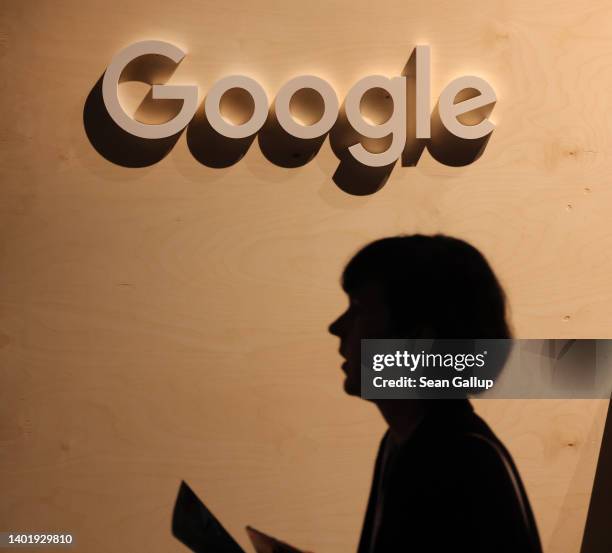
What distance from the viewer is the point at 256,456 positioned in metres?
1.46

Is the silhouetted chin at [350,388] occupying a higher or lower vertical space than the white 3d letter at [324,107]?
lower

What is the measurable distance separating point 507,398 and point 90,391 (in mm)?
1156

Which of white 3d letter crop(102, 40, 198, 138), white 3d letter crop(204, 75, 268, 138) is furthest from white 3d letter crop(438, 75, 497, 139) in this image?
white 3d letter crop(102, 40, 198, 138)

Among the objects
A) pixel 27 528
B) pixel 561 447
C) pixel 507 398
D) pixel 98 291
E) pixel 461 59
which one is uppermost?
pixel 461 59

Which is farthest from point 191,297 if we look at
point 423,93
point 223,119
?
point 423,93

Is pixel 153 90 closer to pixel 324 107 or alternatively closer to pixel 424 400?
pixel 324 107

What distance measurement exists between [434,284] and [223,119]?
73 cm

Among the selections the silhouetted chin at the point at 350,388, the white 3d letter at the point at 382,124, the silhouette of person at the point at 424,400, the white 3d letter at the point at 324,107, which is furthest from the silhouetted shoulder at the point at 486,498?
the white 3d letter at the point at 324,107

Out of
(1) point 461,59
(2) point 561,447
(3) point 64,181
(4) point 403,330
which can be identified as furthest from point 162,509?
(1) point 461,59

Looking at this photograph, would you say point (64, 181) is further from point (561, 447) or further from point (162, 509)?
point (561, 447)

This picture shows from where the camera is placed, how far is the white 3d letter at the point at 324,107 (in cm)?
143

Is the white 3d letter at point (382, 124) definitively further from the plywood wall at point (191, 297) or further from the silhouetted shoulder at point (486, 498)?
the silhouetted shoulder at point (486, 498)

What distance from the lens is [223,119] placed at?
143cm

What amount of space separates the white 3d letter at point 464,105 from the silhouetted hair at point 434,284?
0.29m
